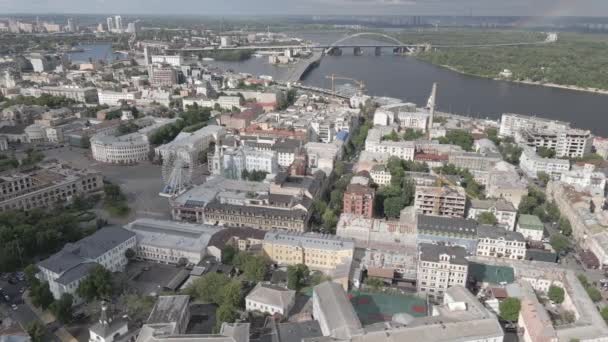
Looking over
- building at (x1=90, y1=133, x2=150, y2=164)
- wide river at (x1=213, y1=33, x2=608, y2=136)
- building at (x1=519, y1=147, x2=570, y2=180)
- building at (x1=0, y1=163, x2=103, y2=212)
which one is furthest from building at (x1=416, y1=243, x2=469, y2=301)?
wide river at (x1=213, y1=33, x2=608, y2=136)

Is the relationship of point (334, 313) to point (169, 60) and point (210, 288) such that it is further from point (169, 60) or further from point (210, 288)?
point (169, 60)

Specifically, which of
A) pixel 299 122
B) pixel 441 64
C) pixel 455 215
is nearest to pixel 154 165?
pixel 299 122

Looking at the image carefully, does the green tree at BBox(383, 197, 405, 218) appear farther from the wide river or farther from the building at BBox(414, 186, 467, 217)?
the wide river

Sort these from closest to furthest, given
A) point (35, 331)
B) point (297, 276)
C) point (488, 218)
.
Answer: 1. point (35, 331)
2. point (297, 276)
3. point (488, 218)

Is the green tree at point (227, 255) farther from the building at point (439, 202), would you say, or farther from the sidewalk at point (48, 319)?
the building at point (439, 202)

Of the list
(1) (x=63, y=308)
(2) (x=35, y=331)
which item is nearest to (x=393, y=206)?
(1) (x=63, y=308)

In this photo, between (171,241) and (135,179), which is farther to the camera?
(135,179)

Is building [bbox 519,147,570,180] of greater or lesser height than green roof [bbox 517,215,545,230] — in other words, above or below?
above
